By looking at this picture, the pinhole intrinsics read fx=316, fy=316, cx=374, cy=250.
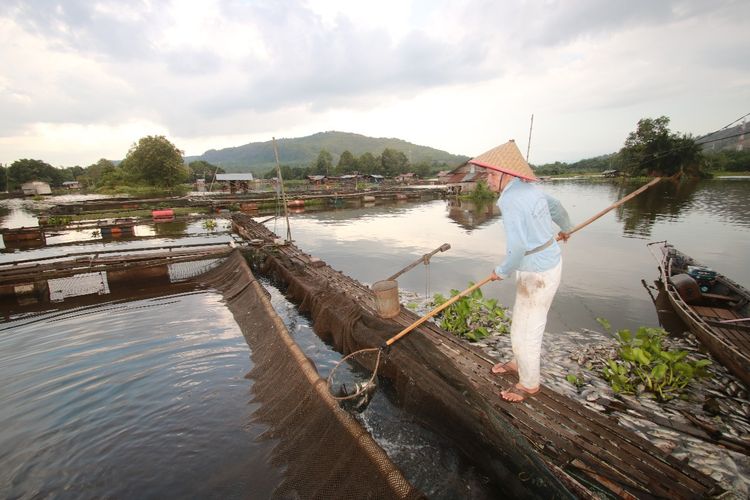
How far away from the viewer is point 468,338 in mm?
7242

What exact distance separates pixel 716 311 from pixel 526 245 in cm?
845

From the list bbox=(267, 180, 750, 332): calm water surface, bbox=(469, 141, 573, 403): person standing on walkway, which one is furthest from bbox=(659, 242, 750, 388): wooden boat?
bbox=(469, 141, 573, 403): person standing on walkway

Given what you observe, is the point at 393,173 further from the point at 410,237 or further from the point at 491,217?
the point at 410,237

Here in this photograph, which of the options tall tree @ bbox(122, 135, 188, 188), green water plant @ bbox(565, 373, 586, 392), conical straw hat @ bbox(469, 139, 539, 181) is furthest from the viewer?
tall tree @ bbox(122, 135, 188, 188)

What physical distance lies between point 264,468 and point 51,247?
70.7ft

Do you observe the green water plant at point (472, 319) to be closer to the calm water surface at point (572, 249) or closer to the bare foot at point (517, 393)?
the calm water surface at point (572, 249)

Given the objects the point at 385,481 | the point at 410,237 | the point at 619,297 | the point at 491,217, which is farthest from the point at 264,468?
the point at 491,217

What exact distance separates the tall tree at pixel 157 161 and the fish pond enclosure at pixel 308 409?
180 ft

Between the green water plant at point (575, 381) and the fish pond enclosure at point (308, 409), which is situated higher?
the fish pond enclosure at point (308, 409)

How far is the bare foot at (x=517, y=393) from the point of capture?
3.89 metres

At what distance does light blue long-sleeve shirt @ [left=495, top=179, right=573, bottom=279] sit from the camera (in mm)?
3248

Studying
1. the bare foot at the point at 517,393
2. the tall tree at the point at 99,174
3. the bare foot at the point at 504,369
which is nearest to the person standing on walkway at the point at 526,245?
the bare foot at the point at 517,393

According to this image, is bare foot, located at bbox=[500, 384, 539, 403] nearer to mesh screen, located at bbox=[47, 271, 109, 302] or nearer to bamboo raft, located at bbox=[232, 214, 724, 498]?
bamboo raft, located at bbox=[232, 214, 724, 498]

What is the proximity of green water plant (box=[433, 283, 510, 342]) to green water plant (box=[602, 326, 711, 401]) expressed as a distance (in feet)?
7.40
